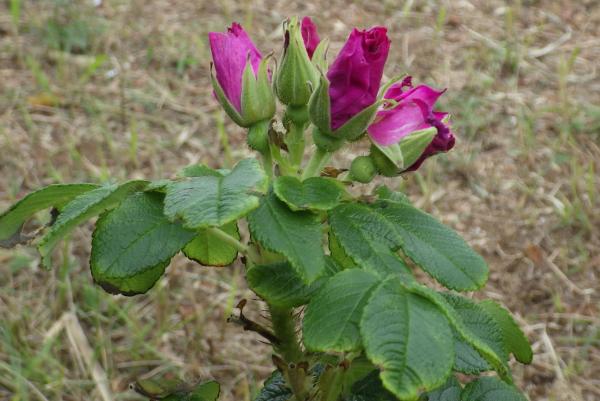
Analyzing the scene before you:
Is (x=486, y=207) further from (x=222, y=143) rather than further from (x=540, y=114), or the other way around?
(x=222, y=143)

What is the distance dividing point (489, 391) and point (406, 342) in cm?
36

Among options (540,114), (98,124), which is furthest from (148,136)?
(540,114)

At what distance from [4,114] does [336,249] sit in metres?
1.66

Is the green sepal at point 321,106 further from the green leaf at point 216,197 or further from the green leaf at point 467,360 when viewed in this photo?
the green leaf at point 467,360

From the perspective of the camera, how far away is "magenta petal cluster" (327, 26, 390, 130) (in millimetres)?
820

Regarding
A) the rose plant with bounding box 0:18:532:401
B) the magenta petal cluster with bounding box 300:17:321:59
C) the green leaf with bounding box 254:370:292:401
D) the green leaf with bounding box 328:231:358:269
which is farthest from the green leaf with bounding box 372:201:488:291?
the green leaf with bounding box 254:370:292:401

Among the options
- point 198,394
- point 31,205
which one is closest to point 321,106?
point 31,205

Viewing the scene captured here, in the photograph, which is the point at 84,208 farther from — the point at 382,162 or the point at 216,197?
the point at 382,162

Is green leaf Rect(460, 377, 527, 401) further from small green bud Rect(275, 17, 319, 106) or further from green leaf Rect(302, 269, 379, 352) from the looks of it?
small green bud Rect(275, 17, 319, 106)

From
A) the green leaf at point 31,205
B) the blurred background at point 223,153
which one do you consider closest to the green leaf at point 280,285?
the green leaf at point 31,205

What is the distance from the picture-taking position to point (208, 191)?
2.48ft

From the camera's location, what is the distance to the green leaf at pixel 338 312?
745mm

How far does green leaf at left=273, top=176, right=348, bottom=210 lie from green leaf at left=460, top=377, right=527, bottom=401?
34 cm

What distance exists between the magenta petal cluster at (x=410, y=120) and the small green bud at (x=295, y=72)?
0.08 meters
